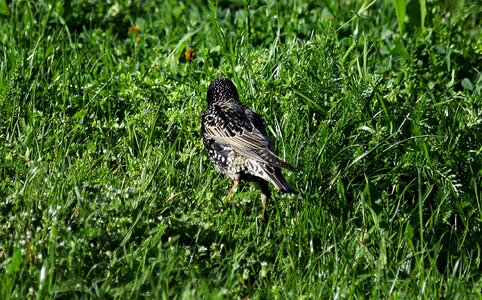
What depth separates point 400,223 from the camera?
598 cm

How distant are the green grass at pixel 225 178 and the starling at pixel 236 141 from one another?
0.55ft

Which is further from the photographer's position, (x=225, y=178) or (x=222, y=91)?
(x=222, y=91)

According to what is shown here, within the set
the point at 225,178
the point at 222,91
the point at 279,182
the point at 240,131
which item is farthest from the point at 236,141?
the point at 279,182

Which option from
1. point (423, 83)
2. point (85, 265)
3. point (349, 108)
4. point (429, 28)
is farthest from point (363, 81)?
point (85, 265)

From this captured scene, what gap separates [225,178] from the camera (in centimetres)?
679

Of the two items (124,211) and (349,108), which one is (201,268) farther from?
(349,108)

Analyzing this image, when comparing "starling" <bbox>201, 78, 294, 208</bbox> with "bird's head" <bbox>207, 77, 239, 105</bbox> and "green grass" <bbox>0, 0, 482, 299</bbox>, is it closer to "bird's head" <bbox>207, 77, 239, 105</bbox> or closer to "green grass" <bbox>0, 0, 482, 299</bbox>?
"bird's head" <bbox>207, 77, 239, 105</bbox>

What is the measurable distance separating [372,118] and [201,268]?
1.95 meters

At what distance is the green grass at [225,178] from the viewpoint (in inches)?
209

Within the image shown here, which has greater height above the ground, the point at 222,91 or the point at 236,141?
the point at 222,91

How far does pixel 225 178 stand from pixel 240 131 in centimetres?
40

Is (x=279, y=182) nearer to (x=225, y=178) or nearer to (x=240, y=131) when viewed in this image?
(x=240, y=131)

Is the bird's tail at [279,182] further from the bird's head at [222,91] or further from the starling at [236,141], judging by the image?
the bird's head at [222,91]

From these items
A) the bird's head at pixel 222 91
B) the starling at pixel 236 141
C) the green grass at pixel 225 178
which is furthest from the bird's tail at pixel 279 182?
the bird's head at pixel 222 91
